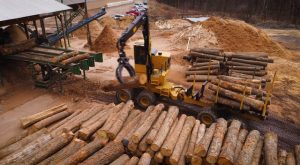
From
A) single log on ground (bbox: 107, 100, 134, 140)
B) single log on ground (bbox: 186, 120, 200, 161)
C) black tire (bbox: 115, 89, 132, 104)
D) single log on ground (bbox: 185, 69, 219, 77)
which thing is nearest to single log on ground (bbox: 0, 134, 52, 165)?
single log on ground (bbox: 107, 100, 134, 140)

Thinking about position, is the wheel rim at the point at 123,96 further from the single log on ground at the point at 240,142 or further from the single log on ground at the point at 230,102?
the single log on ground at the point at 240,142

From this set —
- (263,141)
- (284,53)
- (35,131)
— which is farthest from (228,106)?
(284,53)

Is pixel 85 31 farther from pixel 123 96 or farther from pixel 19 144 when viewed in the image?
pixel 19 144

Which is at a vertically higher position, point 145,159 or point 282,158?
point 145,159

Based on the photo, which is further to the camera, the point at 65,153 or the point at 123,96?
the point at 123,96

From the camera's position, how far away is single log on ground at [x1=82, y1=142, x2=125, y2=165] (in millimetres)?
7677

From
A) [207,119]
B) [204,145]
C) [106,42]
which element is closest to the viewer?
[204,145]

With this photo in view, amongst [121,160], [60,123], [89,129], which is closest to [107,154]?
[121,160]

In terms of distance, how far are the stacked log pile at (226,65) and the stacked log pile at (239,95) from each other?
4.25 m

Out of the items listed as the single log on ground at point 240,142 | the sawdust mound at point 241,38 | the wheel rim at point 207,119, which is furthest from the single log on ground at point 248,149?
the sawdust mound at point 241,38

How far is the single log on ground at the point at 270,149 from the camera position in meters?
7.64

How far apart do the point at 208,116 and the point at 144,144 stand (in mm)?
3759

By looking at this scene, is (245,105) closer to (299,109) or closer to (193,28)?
(299,109)

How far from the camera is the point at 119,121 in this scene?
945 centimetres
